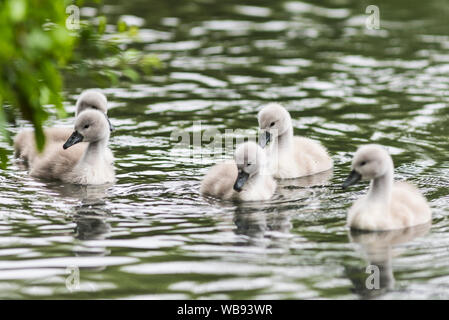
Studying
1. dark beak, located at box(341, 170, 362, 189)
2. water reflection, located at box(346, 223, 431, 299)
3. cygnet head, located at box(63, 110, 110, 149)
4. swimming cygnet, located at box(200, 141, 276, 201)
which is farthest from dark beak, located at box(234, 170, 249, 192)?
cygnet head, located at box(63, 110, 110, 149)

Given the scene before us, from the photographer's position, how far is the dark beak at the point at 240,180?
9242 millimetres

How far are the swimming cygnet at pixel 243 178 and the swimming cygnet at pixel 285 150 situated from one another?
0.75m

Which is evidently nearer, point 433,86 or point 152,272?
point 152,272

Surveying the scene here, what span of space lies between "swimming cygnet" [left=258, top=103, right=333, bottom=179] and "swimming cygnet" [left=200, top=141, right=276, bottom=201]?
0.75 meters

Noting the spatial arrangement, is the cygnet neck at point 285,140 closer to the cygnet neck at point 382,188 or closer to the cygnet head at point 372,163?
the cygnet head at point 372,163

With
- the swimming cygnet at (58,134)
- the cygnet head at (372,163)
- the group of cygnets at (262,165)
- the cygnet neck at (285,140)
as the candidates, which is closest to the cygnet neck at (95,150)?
the group of cygnets at (262,165)

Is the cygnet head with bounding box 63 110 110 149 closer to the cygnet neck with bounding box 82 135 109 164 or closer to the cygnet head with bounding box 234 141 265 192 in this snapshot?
the cygnet neck with bounding box 82 135 109 164

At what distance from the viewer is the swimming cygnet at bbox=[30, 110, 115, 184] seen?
1017 cm

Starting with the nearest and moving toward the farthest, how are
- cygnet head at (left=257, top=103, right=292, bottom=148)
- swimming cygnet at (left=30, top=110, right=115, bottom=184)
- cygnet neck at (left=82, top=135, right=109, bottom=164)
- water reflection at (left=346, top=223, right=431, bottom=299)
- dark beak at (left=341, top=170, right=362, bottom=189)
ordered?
water reflection at (left=346, top=223, right=431, bottom=299) → dark beak at (left=341, top=170, right=362, bottom=189) → swimming cygnet at (left=30, top=110, right=115, bottom=184) → cygnet neck at (left=82, top=135, right=109, bottom=164) → cygnet head at (left=257, top=103, right=292, bottom=148)
